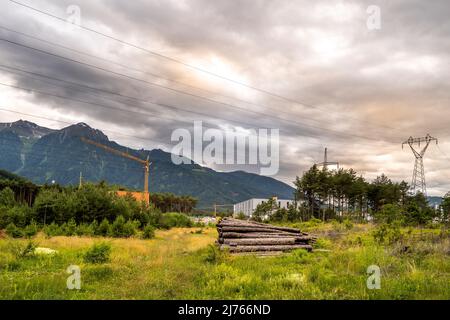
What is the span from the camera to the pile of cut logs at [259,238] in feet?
57.2

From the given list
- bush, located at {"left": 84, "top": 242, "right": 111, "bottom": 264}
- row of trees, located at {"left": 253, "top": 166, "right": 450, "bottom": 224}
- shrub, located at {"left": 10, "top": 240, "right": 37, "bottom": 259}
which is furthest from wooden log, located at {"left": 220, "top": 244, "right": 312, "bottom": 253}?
row of trees, located at {"left": 253, "top": 166, "right": 450, "bottom": 224}

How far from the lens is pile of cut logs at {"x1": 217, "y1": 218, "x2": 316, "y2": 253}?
1744 cm

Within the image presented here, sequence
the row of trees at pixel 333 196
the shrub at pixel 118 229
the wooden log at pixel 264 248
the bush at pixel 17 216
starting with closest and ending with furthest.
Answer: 1. the wooden log at pixel 264 248
2. the bush at pixel 17 216
3. the shrub at pixel 118 229
4. the row of trees at pixel 333 196

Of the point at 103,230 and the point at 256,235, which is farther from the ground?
the point at 256,235

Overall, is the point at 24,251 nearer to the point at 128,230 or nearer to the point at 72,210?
the point at 128,230

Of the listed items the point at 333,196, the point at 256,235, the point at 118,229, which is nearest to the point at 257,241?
the point at 256,235

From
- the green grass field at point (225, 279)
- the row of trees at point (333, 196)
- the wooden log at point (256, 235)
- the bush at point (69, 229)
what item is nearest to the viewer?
the green grass field at point (225, 279)

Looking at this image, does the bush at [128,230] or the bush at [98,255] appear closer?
the bush at [98,255]

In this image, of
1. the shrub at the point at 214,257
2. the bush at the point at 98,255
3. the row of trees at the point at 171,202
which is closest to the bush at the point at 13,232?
the bush at the point at 98,255

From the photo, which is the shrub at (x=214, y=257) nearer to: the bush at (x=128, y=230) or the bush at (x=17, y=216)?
the bush at (x=128, y=230)

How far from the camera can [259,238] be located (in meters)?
18.3
